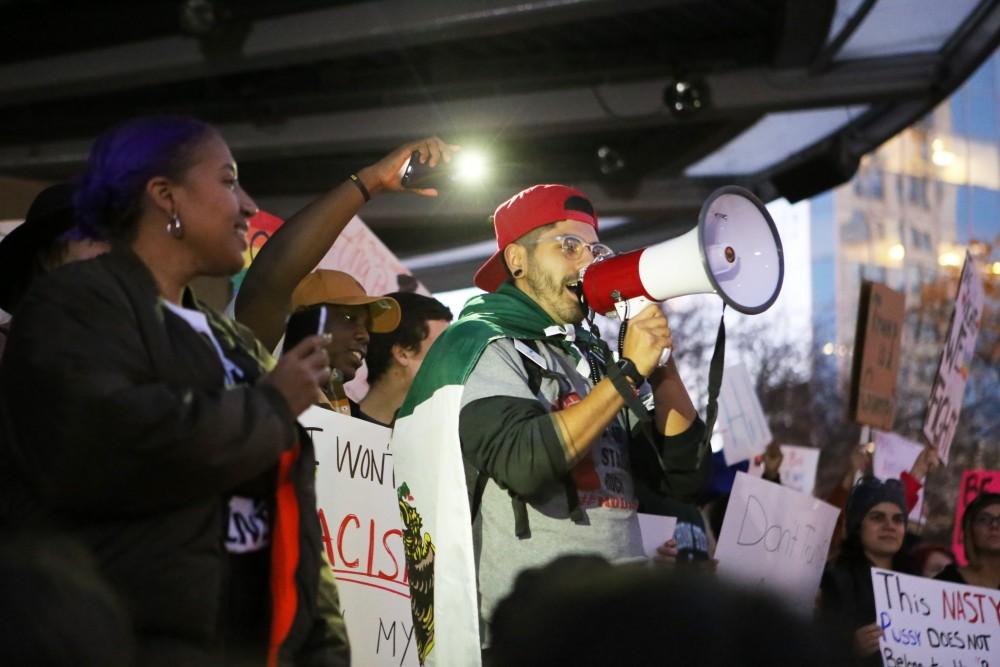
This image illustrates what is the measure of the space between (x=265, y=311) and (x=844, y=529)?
3.58 meters

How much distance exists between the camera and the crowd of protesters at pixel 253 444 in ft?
4.05

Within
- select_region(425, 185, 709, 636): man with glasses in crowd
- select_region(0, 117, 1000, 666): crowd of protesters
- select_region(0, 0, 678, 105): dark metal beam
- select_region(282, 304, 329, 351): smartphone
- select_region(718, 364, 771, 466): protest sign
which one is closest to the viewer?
select_region(0, 117, 1000, 666): crowd of protesters

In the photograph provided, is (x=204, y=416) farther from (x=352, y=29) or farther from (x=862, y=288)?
(x=352, y=29)

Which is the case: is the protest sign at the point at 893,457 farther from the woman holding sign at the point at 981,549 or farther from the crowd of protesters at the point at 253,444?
the crowd of protesters at the point at 253,444

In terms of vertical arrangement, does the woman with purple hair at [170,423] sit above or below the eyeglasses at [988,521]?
above

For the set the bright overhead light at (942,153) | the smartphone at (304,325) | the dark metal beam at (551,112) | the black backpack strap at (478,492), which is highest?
the bright overhead light at (942,153)

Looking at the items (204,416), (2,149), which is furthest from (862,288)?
(2,149)

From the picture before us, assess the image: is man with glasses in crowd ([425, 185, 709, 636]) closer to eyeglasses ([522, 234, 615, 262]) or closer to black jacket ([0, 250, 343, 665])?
eyeglasses ([522, 234, 615, 262])

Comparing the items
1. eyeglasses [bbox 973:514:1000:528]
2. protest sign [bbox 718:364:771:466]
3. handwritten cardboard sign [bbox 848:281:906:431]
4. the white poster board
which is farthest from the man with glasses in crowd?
the white poster board

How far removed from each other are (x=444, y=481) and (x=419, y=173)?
72 centimetres

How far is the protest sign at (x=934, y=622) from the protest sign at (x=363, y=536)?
1840mm

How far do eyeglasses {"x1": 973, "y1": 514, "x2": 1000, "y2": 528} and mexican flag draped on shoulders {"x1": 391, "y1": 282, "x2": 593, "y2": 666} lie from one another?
11.0 ft

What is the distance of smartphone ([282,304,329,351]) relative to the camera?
2166 mm

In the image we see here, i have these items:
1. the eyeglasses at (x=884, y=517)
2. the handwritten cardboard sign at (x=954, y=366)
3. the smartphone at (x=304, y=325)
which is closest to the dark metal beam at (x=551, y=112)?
the handwritten cardboard sign at (x=954, y=366)
